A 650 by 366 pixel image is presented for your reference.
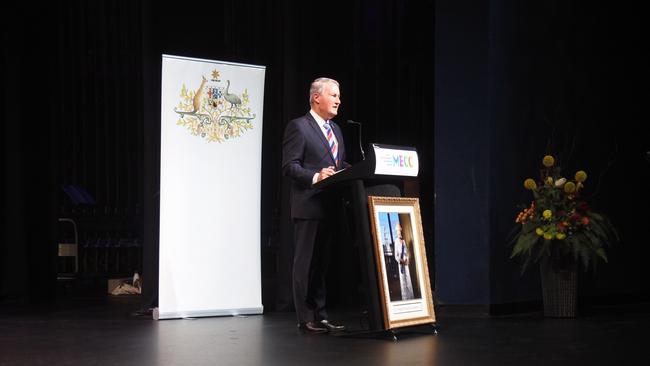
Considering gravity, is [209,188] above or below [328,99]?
below

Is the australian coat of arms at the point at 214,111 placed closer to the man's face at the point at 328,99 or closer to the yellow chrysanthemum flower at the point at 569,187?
the man's face at the point at 328,99

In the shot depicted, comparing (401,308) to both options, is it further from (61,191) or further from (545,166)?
(61,191)

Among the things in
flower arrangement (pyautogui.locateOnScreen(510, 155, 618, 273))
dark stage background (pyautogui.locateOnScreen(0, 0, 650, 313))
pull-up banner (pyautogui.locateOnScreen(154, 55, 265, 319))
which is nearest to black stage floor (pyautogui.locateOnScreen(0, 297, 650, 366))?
pull-up banner (pyautogui.locateOnScreen(154, 55, 265, 319))

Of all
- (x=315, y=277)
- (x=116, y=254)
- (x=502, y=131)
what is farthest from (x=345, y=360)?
(x=116, y=254)

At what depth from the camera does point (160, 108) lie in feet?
20.7

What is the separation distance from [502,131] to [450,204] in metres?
0.64

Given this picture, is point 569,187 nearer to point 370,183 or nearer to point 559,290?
point 559,290

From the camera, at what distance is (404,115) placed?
828cm

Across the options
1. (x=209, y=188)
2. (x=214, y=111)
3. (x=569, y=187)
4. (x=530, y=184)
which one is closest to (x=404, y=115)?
(x=530, y=184)

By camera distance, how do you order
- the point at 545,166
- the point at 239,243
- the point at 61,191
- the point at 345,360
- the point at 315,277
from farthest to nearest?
the point at 61,191
the point at 545,166
the point at 239,243
the point at 315,277
the point at 345,360

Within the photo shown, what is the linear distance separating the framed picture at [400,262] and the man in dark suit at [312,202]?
0.44m

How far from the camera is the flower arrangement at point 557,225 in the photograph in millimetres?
5898

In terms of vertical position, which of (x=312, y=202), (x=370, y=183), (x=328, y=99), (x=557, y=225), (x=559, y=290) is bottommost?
(x=559, y=290)

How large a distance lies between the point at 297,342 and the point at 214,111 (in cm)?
206
